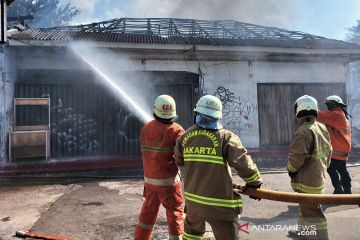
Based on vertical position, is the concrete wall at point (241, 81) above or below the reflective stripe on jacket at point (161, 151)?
above

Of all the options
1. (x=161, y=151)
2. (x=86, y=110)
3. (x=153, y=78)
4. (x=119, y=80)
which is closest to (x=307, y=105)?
(x=161, y=151)

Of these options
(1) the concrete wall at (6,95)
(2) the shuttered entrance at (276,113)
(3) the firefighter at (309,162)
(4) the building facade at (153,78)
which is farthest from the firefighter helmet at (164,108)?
(2) the shuttered entrance at (276,113)

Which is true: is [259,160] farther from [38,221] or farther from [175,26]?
[38,221]

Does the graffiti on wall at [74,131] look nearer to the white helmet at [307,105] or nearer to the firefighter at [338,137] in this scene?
the firefighter at [338,137]

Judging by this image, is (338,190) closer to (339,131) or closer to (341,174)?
(341,174)

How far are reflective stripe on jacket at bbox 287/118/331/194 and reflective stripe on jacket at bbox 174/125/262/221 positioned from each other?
3.41ft

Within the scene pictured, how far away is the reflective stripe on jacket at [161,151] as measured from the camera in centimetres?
340

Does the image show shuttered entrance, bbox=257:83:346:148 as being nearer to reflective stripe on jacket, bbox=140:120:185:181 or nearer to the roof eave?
the roof eave

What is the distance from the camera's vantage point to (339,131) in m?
5.14

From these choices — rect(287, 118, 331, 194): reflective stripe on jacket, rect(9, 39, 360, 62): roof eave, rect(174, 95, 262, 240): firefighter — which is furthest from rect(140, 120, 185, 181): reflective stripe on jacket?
rect(9, 39, 360, 62): roof eave

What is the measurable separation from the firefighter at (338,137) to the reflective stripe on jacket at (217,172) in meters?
3.13

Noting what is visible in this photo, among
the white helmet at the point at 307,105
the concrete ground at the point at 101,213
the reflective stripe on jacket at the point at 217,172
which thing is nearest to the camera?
the reflective stripe on jacket at the point at 217,172

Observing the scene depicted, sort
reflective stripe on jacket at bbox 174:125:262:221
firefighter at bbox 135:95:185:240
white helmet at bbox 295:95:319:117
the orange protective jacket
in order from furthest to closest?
the orange protective jacket < white helmet at bbox 295:95:319:117 < firefighter at bbox 135:95:185:240 < reflective stripe on jacket at bbox 174:125:262:221

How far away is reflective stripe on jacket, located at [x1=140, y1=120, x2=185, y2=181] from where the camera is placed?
3400 mm
